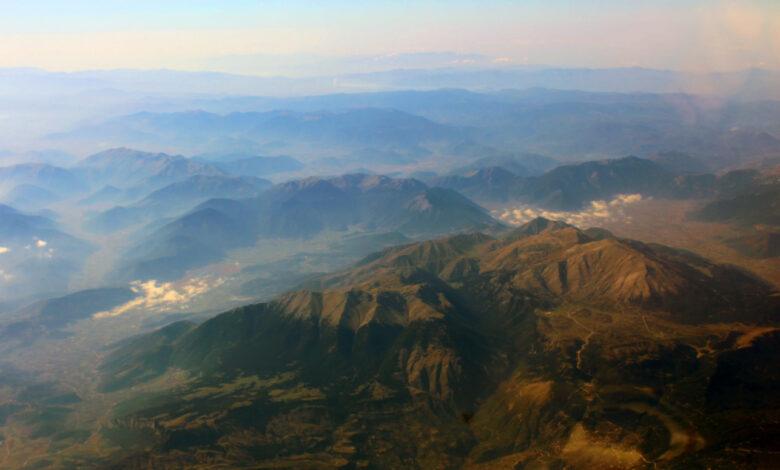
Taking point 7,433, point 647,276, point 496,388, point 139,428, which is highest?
point 647,276

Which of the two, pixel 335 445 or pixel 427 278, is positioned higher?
pixel 427 278

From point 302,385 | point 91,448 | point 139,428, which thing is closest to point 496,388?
point 302,385

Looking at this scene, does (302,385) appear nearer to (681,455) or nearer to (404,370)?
(404,370)

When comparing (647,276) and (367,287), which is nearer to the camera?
(647,276)

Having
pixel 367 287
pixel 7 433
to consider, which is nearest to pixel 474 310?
pixel 367 287

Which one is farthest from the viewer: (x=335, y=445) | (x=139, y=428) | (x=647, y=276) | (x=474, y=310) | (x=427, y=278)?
(x=427, y=278)

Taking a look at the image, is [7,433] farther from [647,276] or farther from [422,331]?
[647,276]

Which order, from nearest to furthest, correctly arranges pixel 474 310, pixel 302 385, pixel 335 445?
pixel 335 445 < pixel 302 385 < pixel 474 310
